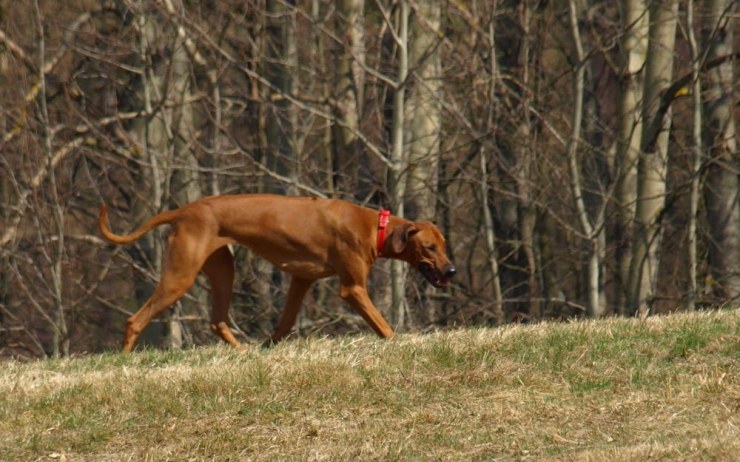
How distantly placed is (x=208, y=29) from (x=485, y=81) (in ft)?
11.8

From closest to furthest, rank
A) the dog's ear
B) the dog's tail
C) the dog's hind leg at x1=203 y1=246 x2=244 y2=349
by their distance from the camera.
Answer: the dog's tail < the dog's ear < the dog's hind leg at x1=203 y1=246 x2=244 y2=349

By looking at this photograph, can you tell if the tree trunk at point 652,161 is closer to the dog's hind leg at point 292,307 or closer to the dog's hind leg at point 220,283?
the dog's hind leg at point 292,307

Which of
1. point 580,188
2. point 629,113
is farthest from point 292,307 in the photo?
point 629,113

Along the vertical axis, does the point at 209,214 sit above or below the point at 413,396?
above

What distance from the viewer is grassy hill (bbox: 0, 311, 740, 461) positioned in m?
6.90

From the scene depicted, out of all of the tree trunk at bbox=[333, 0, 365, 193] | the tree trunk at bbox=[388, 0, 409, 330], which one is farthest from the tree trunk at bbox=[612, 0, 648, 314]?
the tree trunk at bbox=[333, 0, 365, 193]

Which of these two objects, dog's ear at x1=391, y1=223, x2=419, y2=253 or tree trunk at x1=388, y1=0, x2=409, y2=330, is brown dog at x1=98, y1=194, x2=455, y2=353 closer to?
dog's ear at x1=391, y1=223, x2=419, y2=253

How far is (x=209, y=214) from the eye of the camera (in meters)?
9.72

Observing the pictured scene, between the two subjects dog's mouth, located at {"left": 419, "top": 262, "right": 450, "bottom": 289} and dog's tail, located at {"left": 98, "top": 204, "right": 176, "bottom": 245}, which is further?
dog's mouth, located at {"left": 419, "top": 262, "right": 450, "bottom": 289}

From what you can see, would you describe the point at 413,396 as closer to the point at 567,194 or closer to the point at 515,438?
the point at 515,438

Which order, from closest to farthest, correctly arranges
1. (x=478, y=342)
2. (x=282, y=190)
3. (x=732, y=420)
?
(x=732, y=420), (x=478, y=342), (x=282, y=190)

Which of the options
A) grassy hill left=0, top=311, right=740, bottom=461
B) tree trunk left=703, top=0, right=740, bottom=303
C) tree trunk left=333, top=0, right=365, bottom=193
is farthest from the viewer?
tree trunk left=703, top=0, right=740, bottom=303

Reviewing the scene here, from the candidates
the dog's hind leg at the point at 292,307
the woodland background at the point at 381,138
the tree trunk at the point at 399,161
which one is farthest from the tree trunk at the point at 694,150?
the dog's hind leg at the point at 292,307

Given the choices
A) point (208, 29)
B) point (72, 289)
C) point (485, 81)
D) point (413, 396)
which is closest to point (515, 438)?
point (413, 396)
